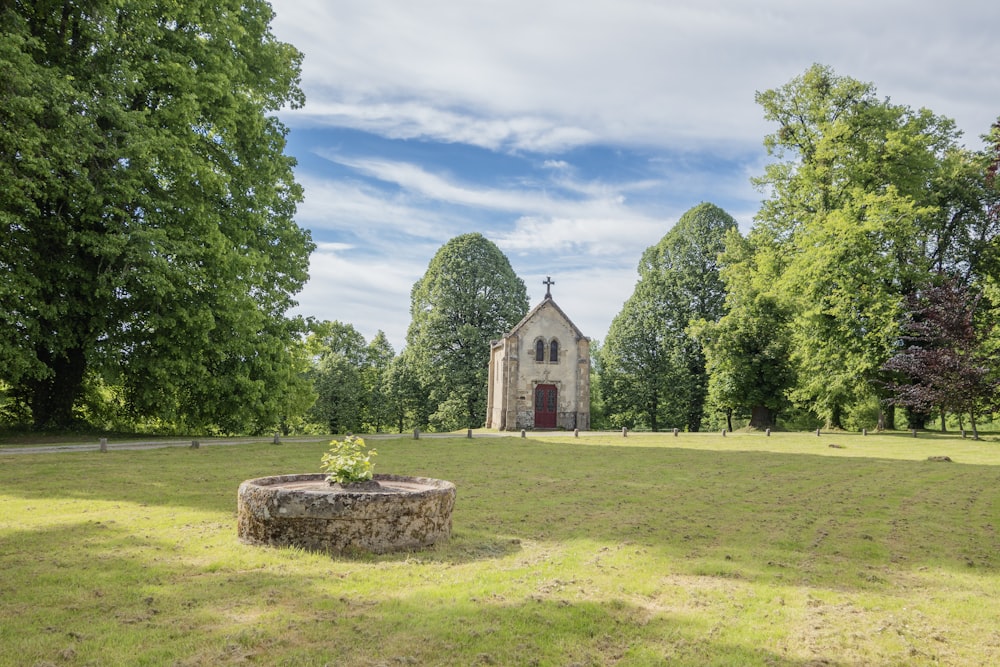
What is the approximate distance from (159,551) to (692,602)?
6.15 metres

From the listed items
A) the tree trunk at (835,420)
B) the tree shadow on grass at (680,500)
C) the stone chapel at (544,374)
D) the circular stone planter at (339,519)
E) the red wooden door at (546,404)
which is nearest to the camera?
the circular stone planter at (339,519)

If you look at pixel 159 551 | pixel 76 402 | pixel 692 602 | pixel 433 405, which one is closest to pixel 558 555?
pixel 692 602

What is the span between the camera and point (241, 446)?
22141 millimetres

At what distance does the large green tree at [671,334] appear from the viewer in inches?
1892

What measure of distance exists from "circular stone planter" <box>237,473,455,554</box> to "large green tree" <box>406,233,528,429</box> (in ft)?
128

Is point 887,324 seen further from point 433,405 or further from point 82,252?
point 82,252

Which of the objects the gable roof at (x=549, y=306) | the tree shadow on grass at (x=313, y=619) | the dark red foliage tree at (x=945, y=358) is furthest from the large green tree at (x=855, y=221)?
the tree shadow on grass at (x=313, y=619)

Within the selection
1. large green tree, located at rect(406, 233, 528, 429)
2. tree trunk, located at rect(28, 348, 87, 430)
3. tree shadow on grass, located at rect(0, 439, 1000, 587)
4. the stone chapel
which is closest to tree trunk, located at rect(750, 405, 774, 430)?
the stone chapel

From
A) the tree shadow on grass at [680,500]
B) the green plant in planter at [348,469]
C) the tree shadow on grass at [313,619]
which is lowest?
the tree shadow on grass at [680,500]

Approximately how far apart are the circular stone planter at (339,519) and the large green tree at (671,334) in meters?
41.5

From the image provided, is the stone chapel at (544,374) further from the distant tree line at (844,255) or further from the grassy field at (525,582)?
the grassy field at (525,582)

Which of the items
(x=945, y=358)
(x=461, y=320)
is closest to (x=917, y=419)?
(x=945, y=358)

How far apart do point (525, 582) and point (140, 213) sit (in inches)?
752

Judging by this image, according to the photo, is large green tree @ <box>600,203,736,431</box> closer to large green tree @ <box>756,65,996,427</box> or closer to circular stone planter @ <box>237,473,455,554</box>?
large green tree @ <box>756,65,996,427</box>
